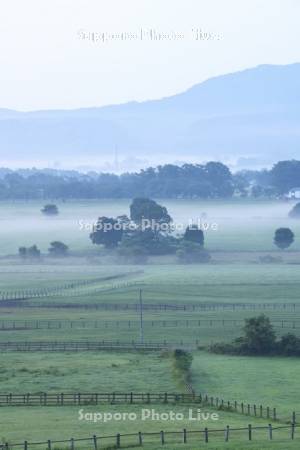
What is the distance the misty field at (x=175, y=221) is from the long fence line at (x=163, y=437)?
8580 cm

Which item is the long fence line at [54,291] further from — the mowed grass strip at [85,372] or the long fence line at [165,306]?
the mowed grass strip at [85,372]

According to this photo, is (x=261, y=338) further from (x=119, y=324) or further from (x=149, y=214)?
(x=149, y=214)

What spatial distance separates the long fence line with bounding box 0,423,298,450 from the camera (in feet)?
144

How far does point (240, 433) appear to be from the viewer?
4600cm

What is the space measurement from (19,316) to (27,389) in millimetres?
28492

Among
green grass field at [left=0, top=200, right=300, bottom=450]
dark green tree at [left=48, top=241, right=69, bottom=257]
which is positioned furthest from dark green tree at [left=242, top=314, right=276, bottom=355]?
dark green tree at [left=48, top=241, right=69, bottom=257]

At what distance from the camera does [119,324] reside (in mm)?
81875

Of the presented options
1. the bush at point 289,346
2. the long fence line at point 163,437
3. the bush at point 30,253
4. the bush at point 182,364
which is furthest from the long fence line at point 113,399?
the bush at point 30,253

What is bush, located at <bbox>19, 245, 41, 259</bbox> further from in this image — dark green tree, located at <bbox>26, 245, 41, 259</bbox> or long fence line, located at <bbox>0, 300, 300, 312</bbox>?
long fence line, located at <bbox>0, 300, 300, 312</bbox>

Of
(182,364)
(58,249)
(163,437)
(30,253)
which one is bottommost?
(163,437)

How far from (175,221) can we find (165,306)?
69.7m

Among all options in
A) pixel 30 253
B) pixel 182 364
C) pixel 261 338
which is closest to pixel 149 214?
pixel 30 253

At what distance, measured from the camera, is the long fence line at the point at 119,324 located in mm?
80312

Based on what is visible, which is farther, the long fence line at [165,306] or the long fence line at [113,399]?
the long fence line at [165,306]
